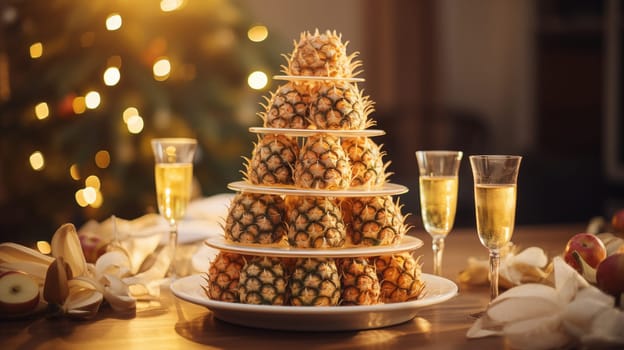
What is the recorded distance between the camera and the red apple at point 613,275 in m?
1.75

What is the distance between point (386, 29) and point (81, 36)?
15.5 ft

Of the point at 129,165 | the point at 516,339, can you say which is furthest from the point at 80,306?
the point at 129,165

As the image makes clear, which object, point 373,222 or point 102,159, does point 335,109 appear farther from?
point 102,159

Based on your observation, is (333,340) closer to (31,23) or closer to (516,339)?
(516,339)

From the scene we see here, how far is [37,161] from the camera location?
182 inches

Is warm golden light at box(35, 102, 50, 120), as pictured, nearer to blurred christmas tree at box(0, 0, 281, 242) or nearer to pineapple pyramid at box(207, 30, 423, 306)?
blurred christmas tree at box(0, 0, 281, 242)

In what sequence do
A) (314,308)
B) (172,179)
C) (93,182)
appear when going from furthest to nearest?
(93,182) < (172,179) < (314,308)

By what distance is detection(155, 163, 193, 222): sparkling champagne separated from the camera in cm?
231

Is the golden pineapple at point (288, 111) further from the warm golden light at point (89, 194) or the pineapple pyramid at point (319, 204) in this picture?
the warm golden light at point (89, 194)

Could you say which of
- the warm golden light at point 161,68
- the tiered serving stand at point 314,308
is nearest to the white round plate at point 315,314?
the tiered serving stand at point 314,308

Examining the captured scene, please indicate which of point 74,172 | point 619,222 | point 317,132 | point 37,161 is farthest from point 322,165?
point 37,161

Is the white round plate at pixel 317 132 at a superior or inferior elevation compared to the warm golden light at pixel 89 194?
superior

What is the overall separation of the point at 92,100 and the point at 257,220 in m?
2.67

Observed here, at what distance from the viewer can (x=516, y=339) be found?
5.30 ft
